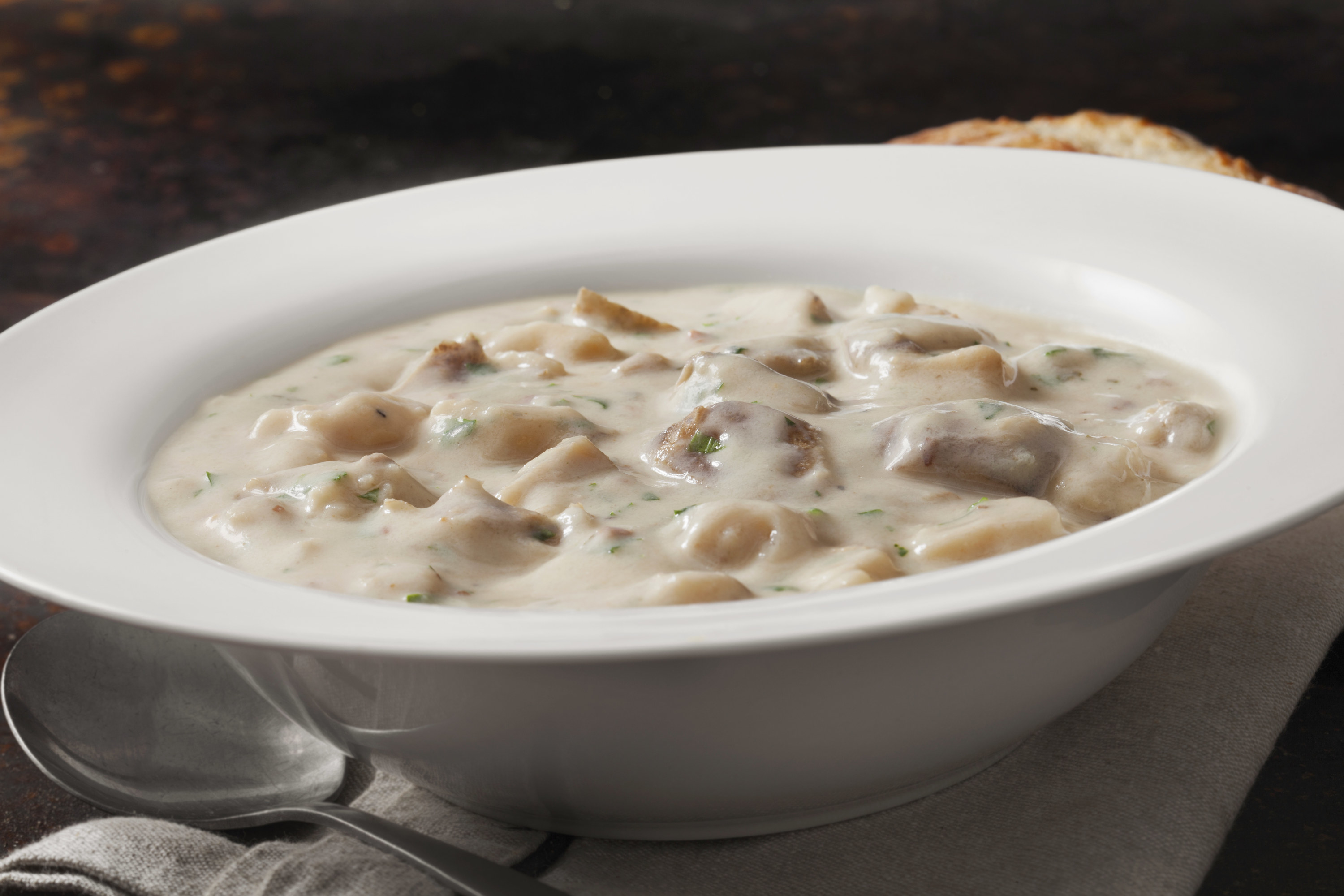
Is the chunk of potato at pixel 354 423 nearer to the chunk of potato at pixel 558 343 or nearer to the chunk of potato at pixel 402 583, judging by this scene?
the chunk of potato at pixel 558 343

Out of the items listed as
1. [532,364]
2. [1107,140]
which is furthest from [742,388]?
[1107,140]

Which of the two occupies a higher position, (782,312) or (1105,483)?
(1105,483)

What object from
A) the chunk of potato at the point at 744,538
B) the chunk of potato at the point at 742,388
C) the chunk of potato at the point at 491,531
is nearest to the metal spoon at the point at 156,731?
the chunk of potato at the point at 491,531

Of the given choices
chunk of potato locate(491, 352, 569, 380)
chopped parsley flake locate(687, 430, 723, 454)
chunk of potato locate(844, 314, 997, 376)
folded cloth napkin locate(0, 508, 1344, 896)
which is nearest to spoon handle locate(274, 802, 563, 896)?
folded cloth napkin locate(0, 508, 1344, 896)

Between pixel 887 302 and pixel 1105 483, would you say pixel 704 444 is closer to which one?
pixel 1105 483

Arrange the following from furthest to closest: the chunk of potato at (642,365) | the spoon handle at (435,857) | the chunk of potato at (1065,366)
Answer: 1. the chunk of potato at (642,365)
2. the chunk of potato at (1065,366)
3. the spoon handle at (435,857)

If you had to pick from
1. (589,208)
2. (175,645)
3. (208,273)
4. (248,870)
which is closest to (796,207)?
(589,208)
